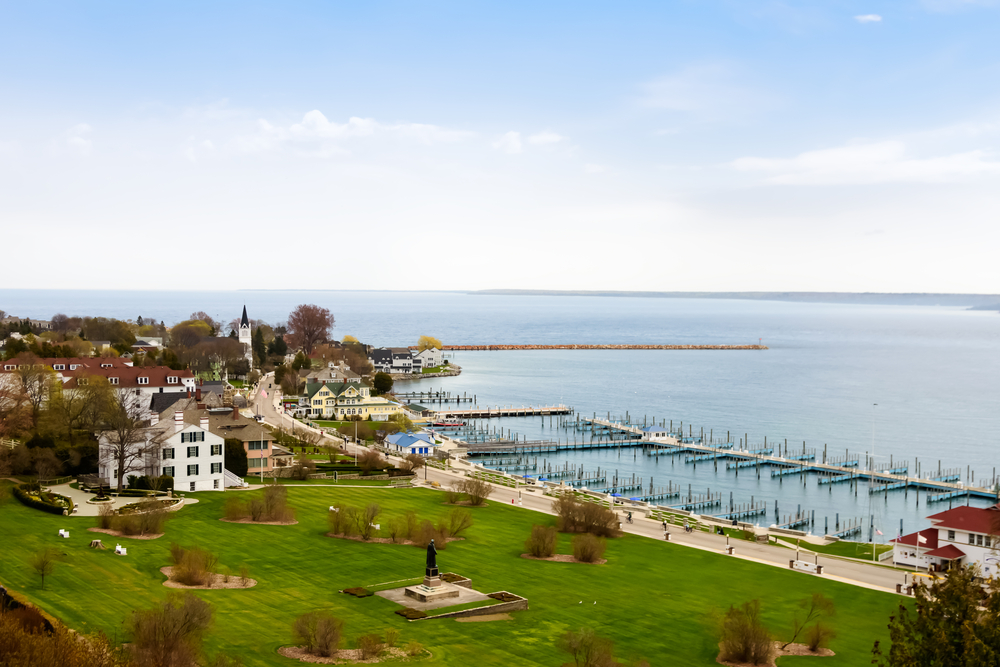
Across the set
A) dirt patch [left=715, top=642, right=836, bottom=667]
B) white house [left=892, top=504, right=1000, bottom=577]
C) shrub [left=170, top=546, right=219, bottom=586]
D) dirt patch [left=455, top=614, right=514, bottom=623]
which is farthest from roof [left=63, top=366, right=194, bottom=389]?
dirt patch [left=715, top=642, right=836, bottom=667]

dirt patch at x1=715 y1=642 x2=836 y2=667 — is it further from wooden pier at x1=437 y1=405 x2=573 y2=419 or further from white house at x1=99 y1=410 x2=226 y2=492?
wooden pier at x1=437 y1=405 x2=573 y2=419

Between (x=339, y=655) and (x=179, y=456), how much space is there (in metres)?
31.0

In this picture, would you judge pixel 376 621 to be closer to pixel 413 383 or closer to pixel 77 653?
pixel 77 653

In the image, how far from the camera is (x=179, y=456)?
186ft

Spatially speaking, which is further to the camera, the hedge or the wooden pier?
the wooden pier

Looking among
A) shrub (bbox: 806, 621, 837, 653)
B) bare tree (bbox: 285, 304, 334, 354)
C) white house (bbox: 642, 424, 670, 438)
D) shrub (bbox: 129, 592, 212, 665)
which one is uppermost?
bare tree (bbox: 285, 304, 334, 354)

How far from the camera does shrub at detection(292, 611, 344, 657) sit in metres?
29.3

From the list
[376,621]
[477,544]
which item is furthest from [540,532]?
[376,621]

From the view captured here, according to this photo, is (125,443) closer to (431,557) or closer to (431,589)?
(431,557)

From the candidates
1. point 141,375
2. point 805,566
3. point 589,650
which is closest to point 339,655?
point 589,650

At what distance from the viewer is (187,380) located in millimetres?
94250

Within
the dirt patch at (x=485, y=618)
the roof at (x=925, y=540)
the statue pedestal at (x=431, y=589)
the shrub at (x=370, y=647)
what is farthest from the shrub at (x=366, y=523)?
the roof at (x=925, y=540)

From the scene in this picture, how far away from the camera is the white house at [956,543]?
49688mm

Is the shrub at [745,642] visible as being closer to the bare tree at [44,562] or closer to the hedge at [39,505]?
the bare tree at [44,562]
